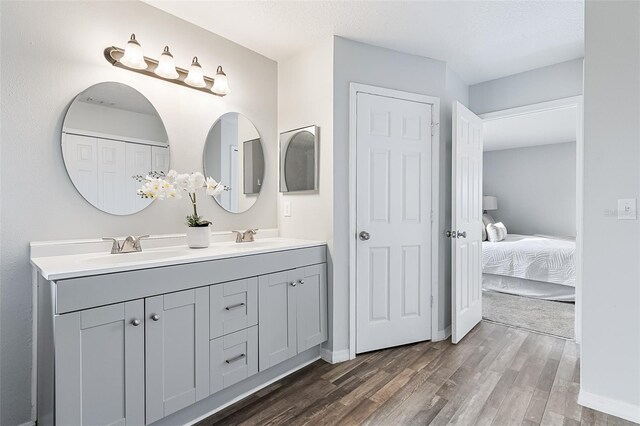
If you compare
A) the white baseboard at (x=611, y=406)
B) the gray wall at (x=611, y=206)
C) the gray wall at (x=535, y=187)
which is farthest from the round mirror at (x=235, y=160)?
the gray wall at (x=535, y=187)

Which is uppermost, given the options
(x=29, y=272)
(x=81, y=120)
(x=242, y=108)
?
(x=242, y=108)

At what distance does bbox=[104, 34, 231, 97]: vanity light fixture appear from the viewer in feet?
5.93

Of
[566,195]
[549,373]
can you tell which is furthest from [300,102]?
[566,195]

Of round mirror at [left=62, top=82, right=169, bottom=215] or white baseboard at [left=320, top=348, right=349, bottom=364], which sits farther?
white baseboard at [left=320, top=348, right=349, bottom=364]

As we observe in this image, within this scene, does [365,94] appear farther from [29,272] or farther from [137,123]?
[29,272]

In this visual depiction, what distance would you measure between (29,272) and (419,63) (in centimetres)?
301

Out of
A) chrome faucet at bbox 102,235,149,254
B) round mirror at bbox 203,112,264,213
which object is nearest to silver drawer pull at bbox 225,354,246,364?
chrome faucet at bbox 102,235,149,254

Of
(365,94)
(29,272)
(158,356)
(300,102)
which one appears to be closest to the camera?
(158,356)

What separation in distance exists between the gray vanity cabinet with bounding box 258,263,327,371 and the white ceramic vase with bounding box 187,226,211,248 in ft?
1.50

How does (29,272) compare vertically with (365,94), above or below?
below

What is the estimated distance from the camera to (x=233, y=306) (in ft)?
5.82

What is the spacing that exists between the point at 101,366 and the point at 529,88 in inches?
152

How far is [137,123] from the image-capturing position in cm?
195

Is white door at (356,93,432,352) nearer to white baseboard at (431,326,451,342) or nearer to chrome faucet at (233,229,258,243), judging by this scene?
white baseboard at (431,326,451,342)
